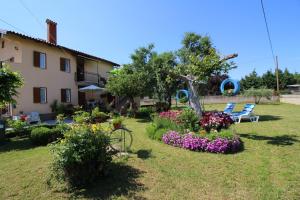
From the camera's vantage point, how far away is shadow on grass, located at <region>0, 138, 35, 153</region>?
31.4 feet

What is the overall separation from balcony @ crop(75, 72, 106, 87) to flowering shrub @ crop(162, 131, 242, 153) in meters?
16.9

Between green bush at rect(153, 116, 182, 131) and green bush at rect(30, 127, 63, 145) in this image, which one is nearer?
green bush at rect(30, 127, 63, 145)

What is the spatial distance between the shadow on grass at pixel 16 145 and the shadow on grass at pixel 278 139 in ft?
27.7

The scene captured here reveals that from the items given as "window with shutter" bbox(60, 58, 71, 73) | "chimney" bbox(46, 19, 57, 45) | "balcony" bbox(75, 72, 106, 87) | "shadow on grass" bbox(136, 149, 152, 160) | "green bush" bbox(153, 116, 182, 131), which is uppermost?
"chimney" bbox(46, 19, 57, 45)

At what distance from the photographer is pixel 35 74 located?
750 inches

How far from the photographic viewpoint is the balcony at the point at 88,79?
79.9 ft

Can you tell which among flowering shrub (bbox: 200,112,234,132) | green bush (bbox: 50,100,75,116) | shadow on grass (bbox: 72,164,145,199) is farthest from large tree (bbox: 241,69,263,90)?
shadow on grass (bbox: 72,164,145,199)

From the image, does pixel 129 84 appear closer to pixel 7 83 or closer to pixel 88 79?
pixel 7 83

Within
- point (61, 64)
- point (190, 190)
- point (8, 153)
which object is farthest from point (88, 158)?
point (61, 64)

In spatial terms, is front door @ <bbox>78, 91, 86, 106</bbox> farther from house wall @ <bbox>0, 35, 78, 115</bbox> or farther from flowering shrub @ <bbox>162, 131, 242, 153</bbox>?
flowering shrub @ <bbox>162, 131, 242, 153</bbox>

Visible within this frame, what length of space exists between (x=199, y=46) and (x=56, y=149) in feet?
65.5

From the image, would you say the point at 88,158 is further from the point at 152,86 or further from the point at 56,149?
the point at 152,86

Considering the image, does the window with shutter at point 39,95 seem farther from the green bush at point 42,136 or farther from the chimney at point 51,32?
the green bush at point 42,136

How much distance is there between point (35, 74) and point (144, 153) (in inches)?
560
